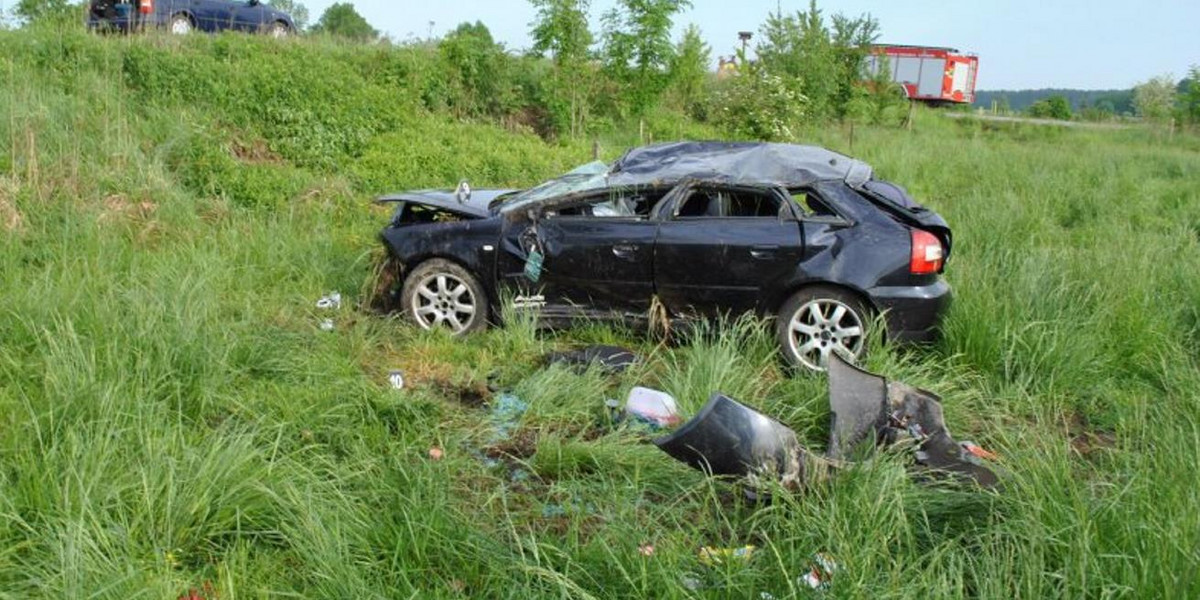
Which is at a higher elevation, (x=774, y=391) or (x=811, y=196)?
(x=811, y=196)

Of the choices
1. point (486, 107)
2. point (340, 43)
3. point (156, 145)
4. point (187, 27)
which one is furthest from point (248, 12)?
point (156, 145)

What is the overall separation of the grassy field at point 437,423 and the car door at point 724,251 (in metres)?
0.29

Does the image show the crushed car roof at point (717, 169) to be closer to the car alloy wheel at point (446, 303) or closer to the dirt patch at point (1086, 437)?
the car alloy wheel at point (446, 303)

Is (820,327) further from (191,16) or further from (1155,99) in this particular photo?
(1155,99)

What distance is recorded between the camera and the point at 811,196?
6285mm

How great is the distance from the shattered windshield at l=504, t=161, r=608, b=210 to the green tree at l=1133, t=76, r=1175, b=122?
33.4 meters

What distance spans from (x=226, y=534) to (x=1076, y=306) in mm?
5479

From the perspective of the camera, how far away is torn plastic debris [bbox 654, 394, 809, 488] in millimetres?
3842

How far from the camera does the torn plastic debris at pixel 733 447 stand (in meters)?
3.84

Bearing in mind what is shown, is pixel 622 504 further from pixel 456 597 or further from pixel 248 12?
pixel 248 12

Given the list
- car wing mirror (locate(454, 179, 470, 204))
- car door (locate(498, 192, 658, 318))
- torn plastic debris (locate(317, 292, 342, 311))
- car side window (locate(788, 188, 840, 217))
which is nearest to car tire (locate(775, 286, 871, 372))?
car side window (locate(788, 188, 840, 217))

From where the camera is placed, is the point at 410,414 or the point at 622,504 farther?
the point at 410,414

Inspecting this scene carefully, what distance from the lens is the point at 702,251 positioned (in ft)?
20.4

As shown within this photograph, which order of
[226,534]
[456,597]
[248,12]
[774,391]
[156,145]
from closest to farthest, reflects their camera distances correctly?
[456,597] < [226,534] < [774,391] < [156,145] < [248,12]
